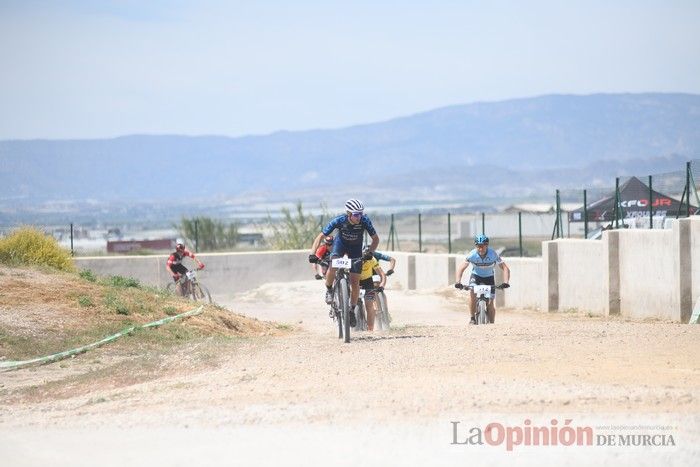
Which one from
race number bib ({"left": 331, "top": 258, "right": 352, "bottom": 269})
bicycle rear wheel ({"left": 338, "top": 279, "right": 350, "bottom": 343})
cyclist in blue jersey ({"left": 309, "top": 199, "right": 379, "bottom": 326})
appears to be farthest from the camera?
cyclist in blue jersey ({"left": 309, "top": 199, "right": 379, "bottom": 326})

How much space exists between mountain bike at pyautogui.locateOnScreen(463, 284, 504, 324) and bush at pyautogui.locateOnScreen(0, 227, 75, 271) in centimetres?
919

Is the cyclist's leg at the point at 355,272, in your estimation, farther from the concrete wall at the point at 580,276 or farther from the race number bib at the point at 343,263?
the concrete wall at the point at 580,276


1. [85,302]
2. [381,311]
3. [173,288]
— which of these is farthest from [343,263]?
[173,288]

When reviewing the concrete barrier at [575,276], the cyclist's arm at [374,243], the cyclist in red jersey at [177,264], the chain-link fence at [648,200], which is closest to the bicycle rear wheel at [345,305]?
the cyclist's arm at [374,243]

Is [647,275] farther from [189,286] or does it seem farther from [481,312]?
Result: [189,286]

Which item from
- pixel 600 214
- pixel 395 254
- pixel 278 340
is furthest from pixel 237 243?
pixel 278 340

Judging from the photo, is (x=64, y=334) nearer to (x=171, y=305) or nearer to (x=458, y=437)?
(x=171, y=305)

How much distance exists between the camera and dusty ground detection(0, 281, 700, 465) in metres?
9.95

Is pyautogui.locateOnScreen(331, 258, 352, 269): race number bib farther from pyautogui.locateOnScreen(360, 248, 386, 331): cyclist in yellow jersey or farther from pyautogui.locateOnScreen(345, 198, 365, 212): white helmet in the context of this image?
pyautogui.locateOnScreen(360, 248, 386, 331): cyclist in yellow jersey

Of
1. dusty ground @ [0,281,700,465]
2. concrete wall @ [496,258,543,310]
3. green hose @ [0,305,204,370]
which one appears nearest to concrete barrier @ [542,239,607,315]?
concrete wall @ [496,258,543,310]

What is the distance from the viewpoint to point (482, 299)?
778 inches

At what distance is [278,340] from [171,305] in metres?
4.58

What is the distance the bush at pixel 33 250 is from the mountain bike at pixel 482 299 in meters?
9.19

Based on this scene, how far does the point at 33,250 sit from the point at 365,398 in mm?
15973
